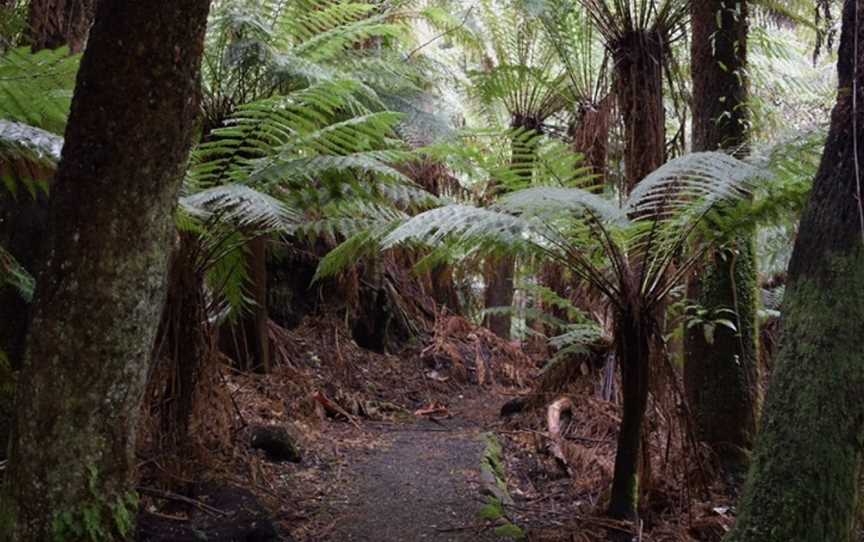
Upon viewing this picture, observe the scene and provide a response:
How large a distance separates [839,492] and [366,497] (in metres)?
1.93

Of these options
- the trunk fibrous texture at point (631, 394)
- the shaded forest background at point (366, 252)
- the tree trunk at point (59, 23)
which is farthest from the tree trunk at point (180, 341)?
the trunk fibrous texture at point (631, 394)

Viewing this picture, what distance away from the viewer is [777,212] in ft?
8.41

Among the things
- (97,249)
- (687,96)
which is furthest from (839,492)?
(687,96)

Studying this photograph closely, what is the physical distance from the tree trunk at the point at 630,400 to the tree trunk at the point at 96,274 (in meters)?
1.65

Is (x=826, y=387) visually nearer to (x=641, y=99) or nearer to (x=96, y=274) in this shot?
(x=96, y=274)

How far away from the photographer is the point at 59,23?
10.6 ft

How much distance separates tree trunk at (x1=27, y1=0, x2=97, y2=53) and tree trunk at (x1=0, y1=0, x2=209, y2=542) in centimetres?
177

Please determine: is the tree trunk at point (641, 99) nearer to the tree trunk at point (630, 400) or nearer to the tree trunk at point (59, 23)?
the tree trunk at point (630, 400)

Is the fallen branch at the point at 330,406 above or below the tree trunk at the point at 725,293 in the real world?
below

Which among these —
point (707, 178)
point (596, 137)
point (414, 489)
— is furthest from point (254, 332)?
point (707, 178)

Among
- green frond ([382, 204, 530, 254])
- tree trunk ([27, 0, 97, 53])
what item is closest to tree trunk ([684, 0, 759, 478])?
green frond ([382, 204, 530, 254])

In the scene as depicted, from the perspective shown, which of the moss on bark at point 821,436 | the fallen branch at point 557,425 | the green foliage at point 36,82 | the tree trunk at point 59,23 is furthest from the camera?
the fallen branch at point 557,425

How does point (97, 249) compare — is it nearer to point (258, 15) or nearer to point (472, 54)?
point (258, 15)

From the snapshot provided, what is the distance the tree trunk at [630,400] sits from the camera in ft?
8.22
